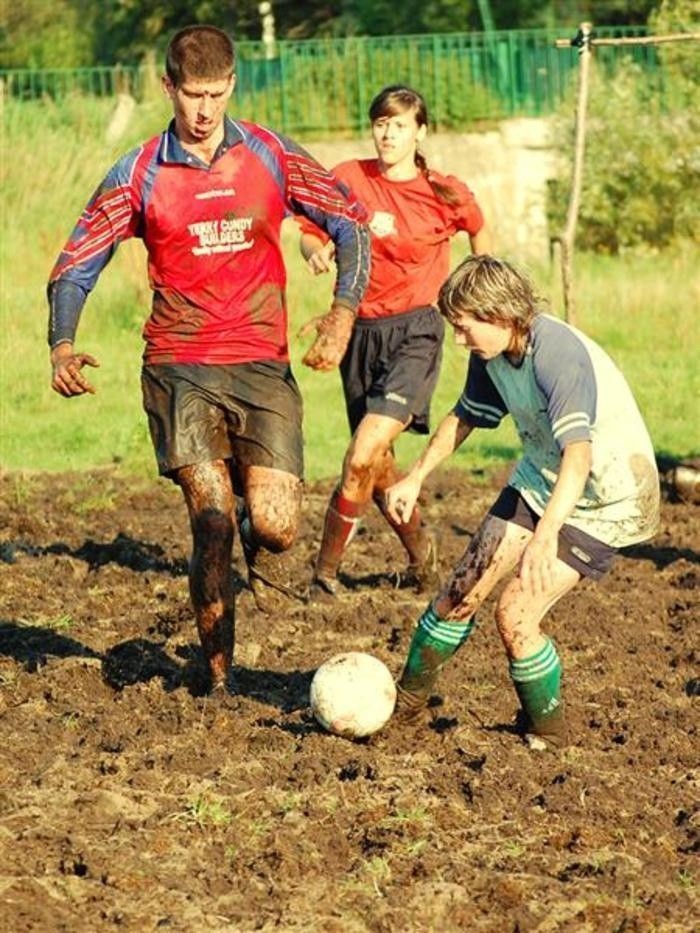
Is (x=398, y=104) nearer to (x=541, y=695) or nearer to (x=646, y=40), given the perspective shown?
(x=646, y=40)

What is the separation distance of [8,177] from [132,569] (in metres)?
14.2

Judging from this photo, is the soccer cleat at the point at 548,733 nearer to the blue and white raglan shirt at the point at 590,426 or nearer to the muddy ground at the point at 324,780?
the muddy ground at the point at 324,780

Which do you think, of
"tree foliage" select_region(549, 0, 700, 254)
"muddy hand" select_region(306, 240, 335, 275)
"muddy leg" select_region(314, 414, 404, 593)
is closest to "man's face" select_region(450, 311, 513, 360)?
"muddy hand" select_region(306, 240, 335, 275)

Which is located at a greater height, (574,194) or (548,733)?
(548,733)

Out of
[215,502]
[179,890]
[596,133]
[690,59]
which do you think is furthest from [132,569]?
[690,59]

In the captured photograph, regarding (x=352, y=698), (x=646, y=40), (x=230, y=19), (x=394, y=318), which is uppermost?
(x=646, y=40)

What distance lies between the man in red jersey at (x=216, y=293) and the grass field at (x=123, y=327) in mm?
6226

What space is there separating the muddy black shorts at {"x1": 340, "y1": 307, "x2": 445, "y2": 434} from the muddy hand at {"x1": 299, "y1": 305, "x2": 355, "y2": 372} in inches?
101

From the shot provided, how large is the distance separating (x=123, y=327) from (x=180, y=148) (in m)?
12.1

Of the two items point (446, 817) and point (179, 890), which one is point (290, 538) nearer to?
point (446, 817)

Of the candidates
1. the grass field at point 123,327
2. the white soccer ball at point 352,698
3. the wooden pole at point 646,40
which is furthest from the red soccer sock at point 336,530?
the wooden pole at point 646,40

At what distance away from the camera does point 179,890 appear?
248 inches

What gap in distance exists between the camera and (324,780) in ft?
24.0

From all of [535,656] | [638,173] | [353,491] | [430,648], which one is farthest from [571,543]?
[638,173]
